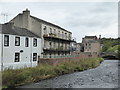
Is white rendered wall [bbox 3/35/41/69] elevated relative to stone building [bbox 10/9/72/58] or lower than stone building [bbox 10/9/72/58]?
lower

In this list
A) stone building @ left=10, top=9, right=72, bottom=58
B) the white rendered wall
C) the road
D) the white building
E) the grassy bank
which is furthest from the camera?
stone building @ left=10, top=9, right=72, bottom=58

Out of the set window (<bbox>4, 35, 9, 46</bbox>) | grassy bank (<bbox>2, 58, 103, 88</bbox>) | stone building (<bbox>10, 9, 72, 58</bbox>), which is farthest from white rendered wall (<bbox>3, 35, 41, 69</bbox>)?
grassy bank (<bbox>2, 58, 103, 88</bbox>)

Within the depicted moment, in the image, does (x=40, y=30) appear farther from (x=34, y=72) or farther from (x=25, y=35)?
(x=34, y=72)

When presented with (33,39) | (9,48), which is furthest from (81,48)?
(9,48)

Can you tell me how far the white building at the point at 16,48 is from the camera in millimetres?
27484

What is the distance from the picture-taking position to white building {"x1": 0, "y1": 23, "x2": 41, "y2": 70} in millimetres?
27484

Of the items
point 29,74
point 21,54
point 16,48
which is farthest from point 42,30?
point 29,74

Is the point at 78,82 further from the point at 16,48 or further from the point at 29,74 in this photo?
the point at 16,48

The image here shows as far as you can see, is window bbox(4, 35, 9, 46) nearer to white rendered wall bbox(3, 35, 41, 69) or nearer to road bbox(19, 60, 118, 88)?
white rendered wall bbox(3, 35, 41, 69)

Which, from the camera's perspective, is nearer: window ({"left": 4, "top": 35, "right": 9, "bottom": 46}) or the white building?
the white building

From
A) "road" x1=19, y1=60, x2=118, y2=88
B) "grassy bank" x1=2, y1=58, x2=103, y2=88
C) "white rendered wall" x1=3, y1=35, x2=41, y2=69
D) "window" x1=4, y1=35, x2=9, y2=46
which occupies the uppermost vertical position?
"window" x1=4, y1=35, x2=9, y2=46

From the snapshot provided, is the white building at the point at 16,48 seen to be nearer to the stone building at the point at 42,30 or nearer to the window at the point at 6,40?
the window at the point at 6,40

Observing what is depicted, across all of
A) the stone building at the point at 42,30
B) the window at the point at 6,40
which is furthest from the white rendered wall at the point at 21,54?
the stone building at the point at 42,30

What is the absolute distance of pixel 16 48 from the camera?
30.0m
